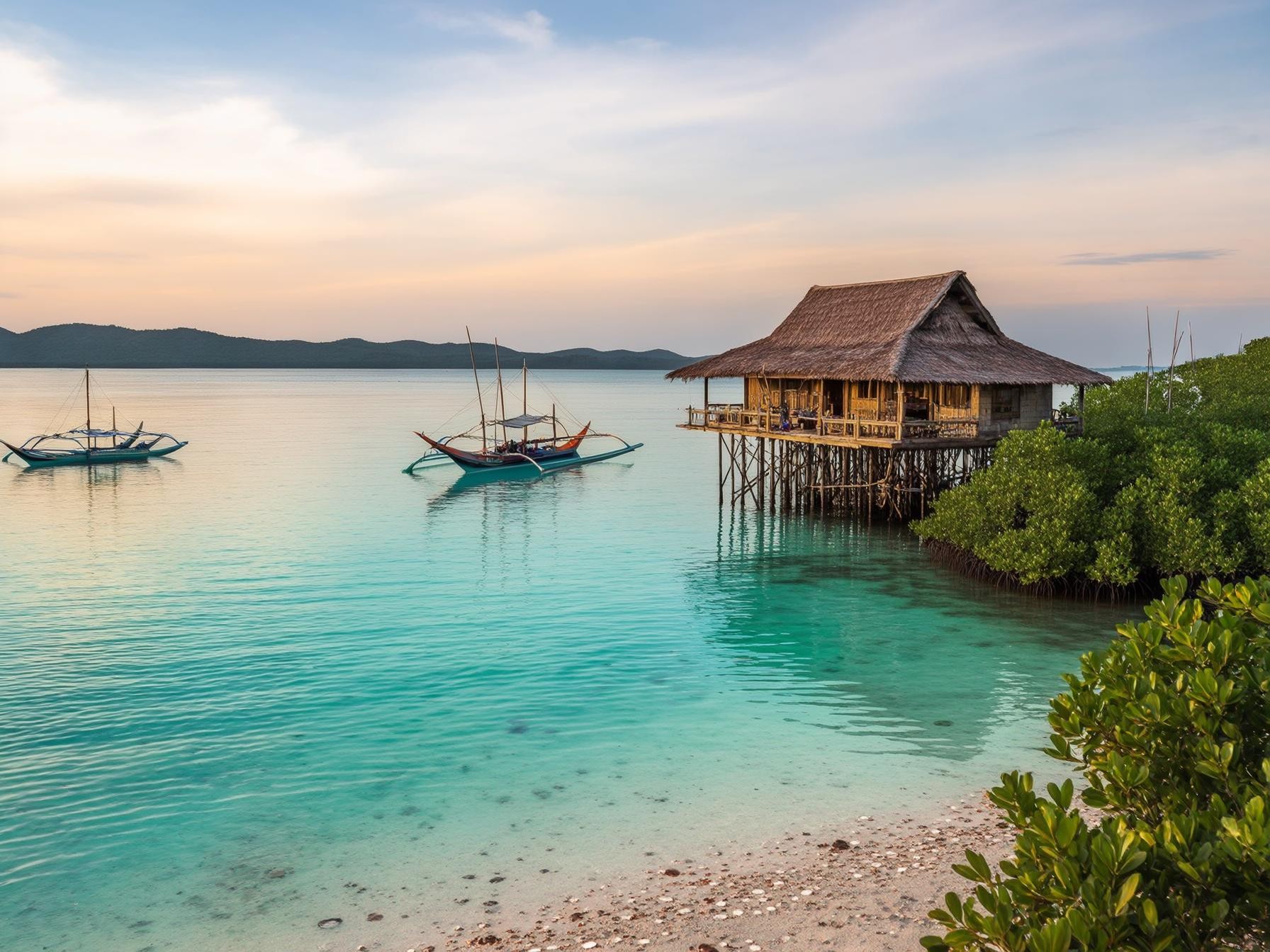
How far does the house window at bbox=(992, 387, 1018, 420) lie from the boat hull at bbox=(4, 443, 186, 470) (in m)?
47.8

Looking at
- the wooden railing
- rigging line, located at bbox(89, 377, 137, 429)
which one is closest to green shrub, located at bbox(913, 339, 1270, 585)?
the wooden railing

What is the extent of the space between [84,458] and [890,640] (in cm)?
5103

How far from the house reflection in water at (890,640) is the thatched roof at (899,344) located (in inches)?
208

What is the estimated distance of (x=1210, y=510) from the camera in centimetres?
2102

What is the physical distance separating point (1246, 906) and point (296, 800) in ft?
32.8

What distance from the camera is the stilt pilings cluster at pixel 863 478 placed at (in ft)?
106

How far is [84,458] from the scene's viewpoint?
56000mm

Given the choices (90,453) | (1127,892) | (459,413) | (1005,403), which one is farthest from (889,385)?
(459,413)

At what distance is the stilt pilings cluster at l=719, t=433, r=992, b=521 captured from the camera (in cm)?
3234

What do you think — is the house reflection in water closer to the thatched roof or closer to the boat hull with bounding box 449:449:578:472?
the thatched roof

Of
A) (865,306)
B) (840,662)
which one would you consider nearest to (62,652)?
(840,662)

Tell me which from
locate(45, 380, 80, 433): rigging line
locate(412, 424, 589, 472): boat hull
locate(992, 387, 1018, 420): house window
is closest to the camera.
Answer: locate(992, 387, 1018, 420): house window

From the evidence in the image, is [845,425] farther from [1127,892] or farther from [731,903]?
[1127,892]

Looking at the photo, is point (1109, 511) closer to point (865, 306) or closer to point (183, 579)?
point (865, 306)
